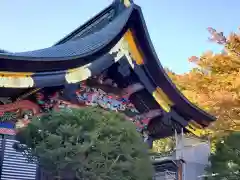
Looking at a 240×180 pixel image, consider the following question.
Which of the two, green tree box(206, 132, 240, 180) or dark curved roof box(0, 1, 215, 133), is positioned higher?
dark curved roof box(0, 1, 215, 133)

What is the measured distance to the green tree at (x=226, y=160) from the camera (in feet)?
24.7

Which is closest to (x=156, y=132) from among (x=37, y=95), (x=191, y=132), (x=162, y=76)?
(x=191, y=132)

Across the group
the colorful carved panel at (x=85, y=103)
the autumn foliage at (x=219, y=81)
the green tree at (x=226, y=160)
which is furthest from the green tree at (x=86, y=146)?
the autumn foliage at (x=219, y=81)

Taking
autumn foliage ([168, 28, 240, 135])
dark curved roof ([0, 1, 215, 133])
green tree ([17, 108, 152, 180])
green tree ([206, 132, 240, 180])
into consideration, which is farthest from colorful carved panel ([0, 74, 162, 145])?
autumn foliage ([168, 28, 240, 135])

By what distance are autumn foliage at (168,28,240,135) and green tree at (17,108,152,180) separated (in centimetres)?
639

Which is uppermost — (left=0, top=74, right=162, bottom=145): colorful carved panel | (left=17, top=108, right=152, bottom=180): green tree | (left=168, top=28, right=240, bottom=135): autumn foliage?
(left=168, top=28, right=240, bottom=135): autumn foliage

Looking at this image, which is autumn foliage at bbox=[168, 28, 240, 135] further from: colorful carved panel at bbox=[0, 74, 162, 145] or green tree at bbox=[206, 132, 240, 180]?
colorful carved panel at bbox=[0, 74, 162, 145]

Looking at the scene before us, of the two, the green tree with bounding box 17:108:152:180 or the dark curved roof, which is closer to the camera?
the green tree with bounding box 17:108:152:180

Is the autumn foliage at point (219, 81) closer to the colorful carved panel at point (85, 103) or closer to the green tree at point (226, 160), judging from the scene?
the green tree at point (226, 160)

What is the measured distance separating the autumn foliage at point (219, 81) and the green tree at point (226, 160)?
124 inches

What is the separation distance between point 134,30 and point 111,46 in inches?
27.2

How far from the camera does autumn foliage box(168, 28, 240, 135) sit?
37.3 ft

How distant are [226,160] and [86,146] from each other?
4.09 meters

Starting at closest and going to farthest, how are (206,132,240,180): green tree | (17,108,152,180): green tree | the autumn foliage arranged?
1. (17,108,152,180): green tree
2. (206,132,240,180): green tree
3. the autumn foliage
